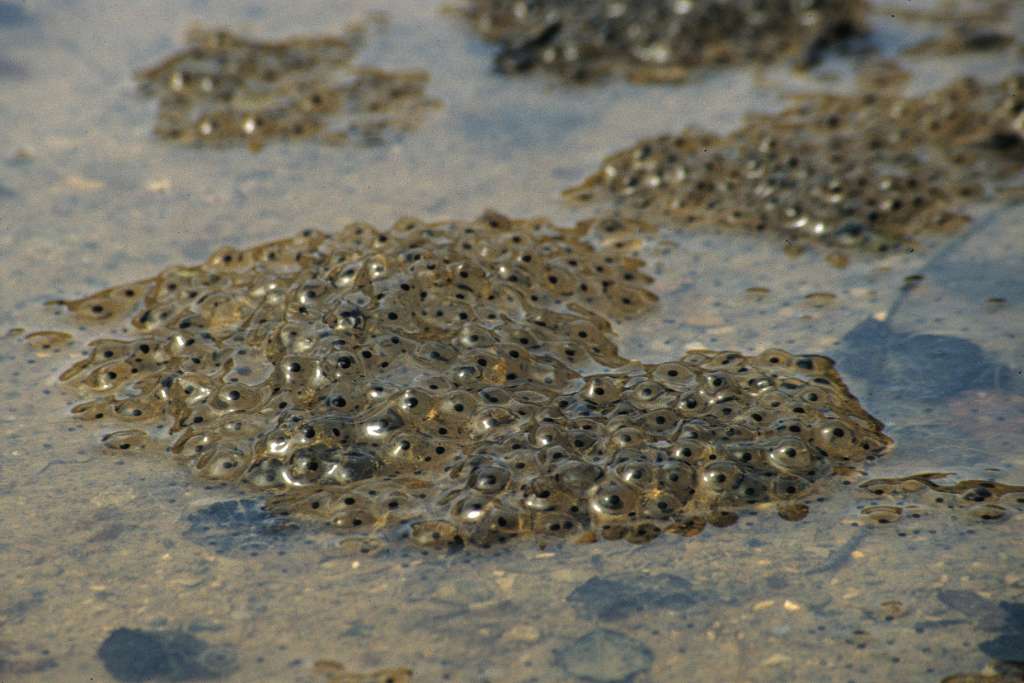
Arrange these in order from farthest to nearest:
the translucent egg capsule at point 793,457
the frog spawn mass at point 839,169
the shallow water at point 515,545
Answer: the frog spawn mass at point 839,169
the translucent egg capsule at point 793,457
the shallow water at point 515,545

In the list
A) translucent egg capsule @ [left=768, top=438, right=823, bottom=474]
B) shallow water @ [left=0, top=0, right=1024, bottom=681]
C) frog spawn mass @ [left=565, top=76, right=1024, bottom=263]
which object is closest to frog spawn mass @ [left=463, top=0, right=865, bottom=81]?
shallow water @ [left=0, top=0, right=1024, bottom=681]

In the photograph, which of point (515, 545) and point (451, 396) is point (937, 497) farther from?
point (451, 396)

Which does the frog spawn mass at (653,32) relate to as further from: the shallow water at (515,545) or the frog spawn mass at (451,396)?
the frog spawn mass at (451,396)

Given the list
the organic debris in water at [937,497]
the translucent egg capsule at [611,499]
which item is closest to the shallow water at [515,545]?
the organic debris in water at [937,497]

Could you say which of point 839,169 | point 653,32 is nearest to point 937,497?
point 839,169

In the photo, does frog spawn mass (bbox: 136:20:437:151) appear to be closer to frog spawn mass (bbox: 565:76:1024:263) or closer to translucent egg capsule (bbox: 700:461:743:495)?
frog spawn mass (bbox: 565:76:1024:263)

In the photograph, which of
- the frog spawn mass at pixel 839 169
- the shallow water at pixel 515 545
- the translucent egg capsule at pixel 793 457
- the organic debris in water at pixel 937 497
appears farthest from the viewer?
the frog spawn mass at pixel 839 169

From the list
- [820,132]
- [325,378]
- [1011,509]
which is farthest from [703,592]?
[820,132]
